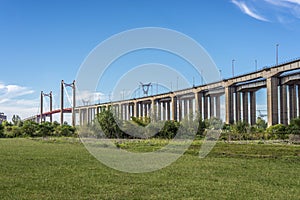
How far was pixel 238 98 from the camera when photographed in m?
74.9

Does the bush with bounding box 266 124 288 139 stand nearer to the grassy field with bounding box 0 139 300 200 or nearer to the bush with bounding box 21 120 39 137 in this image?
the grassy field with bounding box 0 139 300 200

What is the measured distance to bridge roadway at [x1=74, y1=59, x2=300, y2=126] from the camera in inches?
2301

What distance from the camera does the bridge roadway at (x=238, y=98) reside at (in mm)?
58438

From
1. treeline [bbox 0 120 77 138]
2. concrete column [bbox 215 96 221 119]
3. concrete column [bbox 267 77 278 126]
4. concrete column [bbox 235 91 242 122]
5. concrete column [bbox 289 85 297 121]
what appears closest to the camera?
concrete column [bbox 267 77 278 126]

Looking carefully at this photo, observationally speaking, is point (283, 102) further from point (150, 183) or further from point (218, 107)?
point (150, 183)

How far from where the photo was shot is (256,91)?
7431 centimetres

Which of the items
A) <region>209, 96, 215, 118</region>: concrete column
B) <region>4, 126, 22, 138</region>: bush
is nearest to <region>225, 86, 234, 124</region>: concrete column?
<region>209, 96, 215, 118</region>: concrete column

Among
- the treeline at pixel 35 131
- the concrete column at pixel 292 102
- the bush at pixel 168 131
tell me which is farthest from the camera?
the treeline at pixel 35 131

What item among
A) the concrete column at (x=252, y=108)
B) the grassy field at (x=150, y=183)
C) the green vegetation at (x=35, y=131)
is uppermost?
the concrete column at (x=252, y=108)

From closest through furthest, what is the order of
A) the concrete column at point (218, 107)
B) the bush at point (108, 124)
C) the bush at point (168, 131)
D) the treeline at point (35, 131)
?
the bush at point (108, 124) < the bush at point (168, 131) < the treeline at point (35, 131) < the concrete column at point (218, 107)

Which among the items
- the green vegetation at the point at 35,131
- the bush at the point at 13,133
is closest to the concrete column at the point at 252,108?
the green vegetation at the point at 35,131

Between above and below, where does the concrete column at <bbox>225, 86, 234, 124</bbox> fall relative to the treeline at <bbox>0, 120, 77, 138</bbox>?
above

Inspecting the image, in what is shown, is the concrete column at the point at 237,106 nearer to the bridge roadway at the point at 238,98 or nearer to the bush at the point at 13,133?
the bridge roadway at the point at 238,98

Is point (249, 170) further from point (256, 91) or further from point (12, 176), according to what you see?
point (256, 91)
